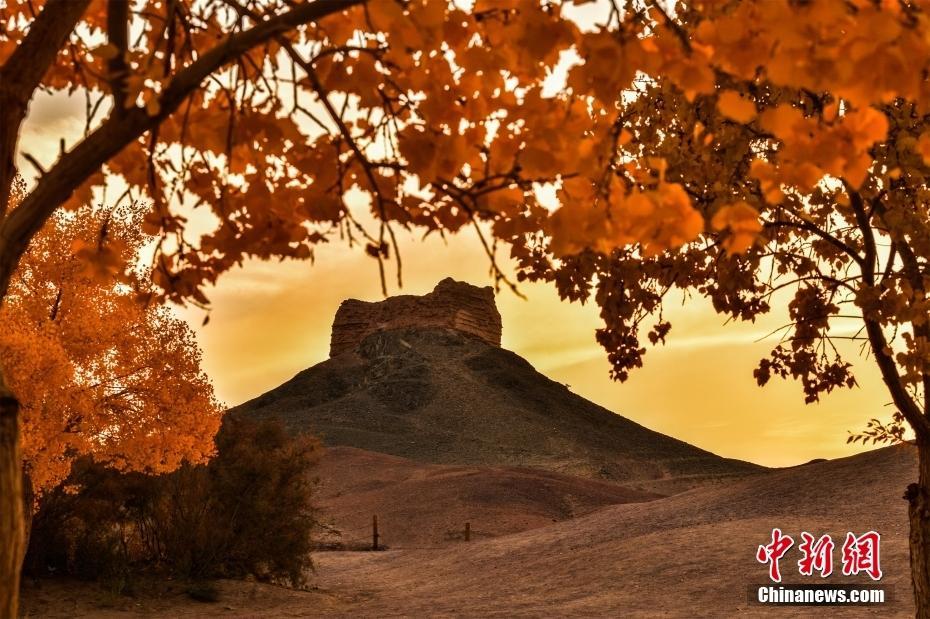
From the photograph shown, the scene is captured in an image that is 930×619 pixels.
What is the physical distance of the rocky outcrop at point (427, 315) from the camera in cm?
9769

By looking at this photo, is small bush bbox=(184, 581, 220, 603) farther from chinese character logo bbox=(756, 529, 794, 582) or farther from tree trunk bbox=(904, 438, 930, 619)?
tree trunk bbox=(904, 438, 930, 619)

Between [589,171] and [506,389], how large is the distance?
7974 centimetres

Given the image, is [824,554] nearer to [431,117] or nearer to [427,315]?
[431,117]

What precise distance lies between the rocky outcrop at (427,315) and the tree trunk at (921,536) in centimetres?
8882

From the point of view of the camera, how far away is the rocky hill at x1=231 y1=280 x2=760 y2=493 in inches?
2499

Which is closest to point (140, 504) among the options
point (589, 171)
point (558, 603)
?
point (558, 603)

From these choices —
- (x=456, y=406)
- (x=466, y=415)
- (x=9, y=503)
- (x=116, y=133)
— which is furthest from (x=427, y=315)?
(x=116, y=133)

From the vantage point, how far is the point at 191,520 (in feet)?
54.3

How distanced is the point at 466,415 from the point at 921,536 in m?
66.5

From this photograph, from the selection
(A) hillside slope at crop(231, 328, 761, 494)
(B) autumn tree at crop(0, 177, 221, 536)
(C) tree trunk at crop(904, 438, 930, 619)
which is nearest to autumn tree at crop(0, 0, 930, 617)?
(C) tree trunk at crop(904, 438, 930, 619)

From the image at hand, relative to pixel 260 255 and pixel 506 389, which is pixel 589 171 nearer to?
pixel 260 255

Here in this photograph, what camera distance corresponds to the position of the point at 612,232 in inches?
122

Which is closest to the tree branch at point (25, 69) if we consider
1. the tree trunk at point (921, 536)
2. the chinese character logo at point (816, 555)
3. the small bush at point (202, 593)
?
the tree trunk at point (921, 536)

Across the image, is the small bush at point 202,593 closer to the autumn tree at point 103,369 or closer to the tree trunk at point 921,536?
the autumn tree at point 103,369
